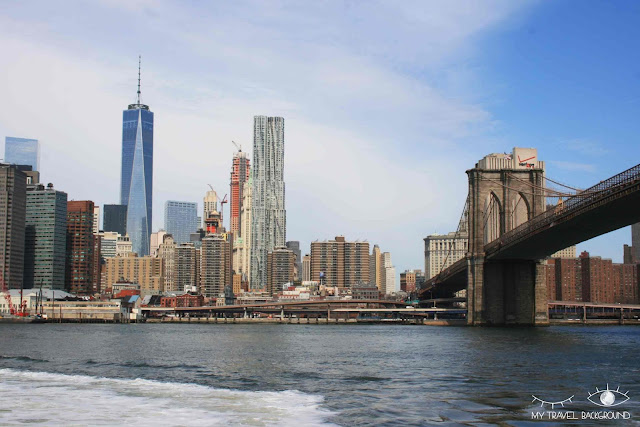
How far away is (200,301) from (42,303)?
4981 cm

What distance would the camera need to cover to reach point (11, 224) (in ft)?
620

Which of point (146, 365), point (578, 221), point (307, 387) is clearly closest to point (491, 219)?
point (578, 221)

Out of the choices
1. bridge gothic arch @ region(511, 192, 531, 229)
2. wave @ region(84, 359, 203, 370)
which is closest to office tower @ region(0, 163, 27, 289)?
bridge gothic arch @ region(511, 192, 531, 229)

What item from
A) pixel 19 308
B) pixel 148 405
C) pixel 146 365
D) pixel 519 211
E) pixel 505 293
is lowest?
pixel 19 308

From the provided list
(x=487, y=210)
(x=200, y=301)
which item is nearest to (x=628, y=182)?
(x=487, y=210)

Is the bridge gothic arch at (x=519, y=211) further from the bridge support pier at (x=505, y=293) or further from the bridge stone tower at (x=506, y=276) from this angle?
the bridge support pier at (x=505, y=293)

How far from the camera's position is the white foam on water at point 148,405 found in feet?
60.0

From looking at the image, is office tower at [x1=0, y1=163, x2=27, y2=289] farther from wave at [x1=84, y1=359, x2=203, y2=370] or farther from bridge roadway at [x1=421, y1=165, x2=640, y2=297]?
wave at [x1=84, y1=359, x2=203, y2=370]

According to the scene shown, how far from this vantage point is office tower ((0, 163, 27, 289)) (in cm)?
18723

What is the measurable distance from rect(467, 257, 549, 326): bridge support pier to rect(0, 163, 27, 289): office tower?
13798 centimetres

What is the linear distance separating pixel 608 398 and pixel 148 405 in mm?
13390

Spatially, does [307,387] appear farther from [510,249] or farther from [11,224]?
[11,224]

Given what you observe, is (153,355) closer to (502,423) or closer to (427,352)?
(427,352)

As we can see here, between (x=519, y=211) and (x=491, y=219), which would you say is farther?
(x=491, y=219)
